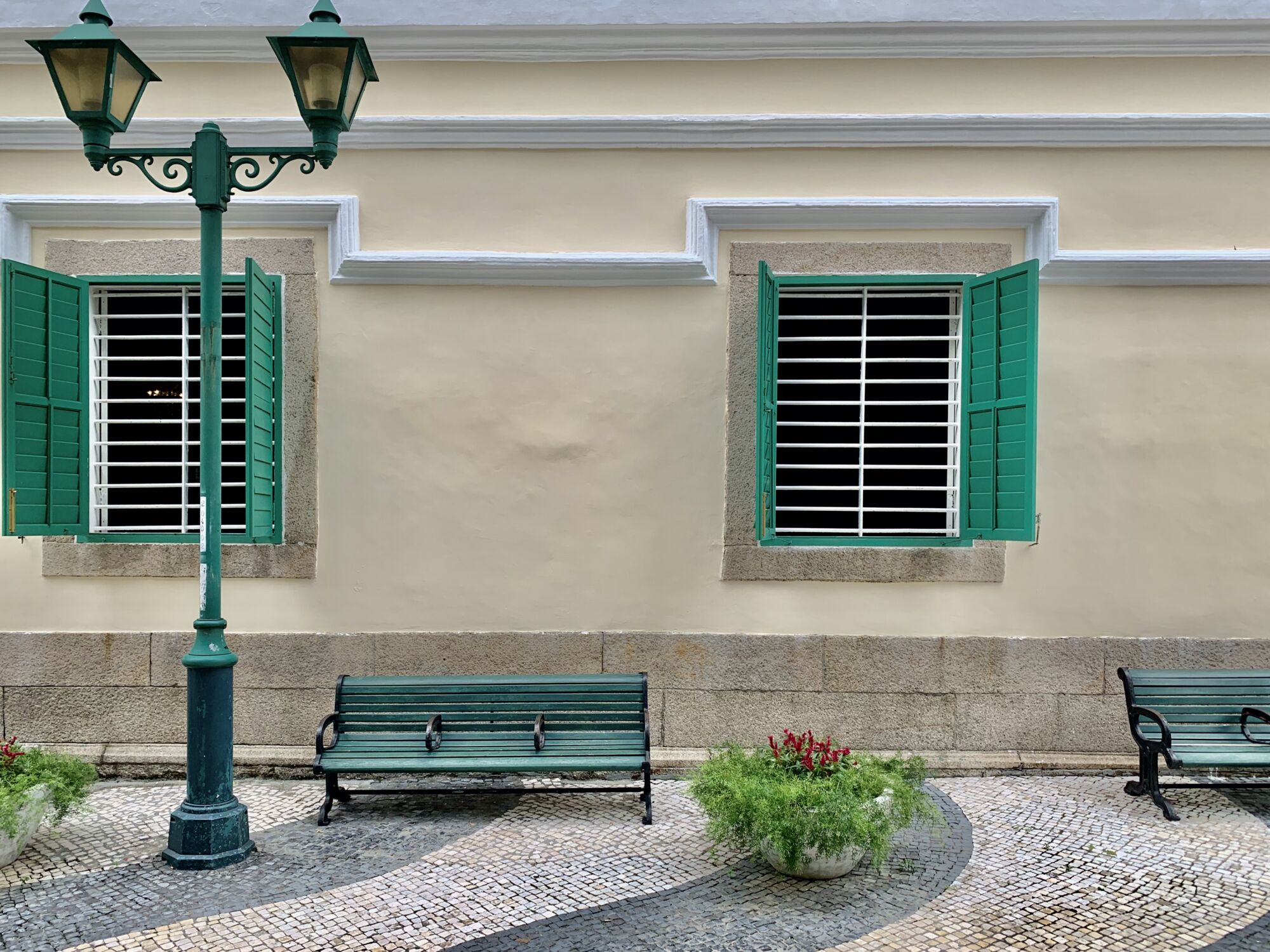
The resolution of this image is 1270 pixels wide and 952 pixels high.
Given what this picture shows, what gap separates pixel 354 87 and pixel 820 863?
425 cm

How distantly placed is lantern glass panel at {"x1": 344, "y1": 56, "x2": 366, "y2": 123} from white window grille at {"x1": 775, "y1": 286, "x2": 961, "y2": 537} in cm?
292

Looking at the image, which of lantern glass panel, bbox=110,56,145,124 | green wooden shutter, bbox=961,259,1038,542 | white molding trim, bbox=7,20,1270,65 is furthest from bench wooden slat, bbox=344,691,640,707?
white molding trim, bbox=7,20,1270,65

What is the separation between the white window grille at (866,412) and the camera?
6172 mm

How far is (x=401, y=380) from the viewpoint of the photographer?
6031mm

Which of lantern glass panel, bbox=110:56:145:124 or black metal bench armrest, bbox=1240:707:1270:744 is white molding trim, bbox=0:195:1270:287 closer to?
lantern glass panel, bbox=110:56:145:124

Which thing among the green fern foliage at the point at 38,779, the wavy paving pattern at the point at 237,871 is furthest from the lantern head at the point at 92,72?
→ the wavy paving pattern at the point at 237,871

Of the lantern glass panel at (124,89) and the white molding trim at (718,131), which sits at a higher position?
the white molding trim at (718,131)

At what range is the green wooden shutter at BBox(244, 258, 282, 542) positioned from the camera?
548 cm

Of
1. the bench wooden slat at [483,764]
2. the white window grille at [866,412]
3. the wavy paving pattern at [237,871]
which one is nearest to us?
the wavy paving pattern at [237,871]

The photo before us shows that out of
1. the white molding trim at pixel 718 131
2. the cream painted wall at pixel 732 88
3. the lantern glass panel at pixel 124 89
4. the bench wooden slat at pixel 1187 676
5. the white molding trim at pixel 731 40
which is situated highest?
the white molding trim at pixel 731 40

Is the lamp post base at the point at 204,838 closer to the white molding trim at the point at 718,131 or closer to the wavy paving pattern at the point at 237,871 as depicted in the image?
the wavy paving pattern at the point at 237,871

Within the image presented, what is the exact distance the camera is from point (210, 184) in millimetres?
4500

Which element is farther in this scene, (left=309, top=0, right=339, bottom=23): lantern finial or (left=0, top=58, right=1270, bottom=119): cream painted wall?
(left=0, top=58, right=1270, bottom=119): cream painted wall

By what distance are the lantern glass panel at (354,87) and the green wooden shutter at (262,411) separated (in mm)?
1318
